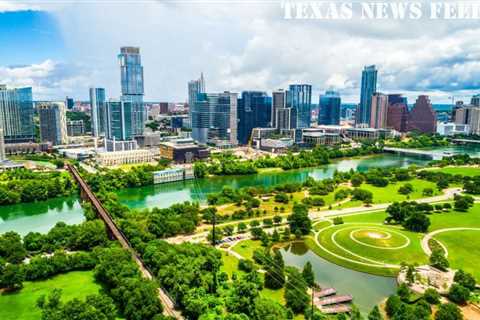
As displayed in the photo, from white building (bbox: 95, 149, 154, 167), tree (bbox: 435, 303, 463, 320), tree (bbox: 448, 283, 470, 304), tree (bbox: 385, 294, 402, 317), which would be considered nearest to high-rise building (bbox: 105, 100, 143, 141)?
white building (bbox: 95, 149, 154, 167)

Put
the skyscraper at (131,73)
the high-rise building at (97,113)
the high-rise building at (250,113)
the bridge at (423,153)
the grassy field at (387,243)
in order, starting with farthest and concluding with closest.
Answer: the high-rise building at (250,113), the high-rise building at (97,113), the skyscraper at (131,73), the bridge at (423,153), the grassy field at (387,243)

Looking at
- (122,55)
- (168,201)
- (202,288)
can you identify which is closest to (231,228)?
(202,288)

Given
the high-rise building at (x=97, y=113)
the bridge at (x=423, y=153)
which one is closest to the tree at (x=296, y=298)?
the bridge at (x=423, y=153)

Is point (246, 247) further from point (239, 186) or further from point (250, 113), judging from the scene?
point (250, 113)

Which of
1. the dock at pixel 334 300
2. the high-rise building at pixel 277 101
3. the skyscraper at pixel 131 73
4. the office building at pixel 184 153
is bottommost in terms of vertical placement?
the dock at pixel 334 300

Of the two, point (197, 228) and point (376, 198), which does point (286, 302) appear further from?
point (376, 198)

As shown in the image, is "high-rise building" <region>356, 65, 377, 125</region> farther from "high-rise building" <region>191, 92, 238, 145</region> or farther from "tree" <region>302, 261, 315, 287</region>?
"tree" <region>302, 261, 315, 287</region>

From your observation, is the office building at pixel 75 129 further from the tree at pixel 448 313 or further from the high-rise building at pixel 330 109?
the tree at pixel 448 313
